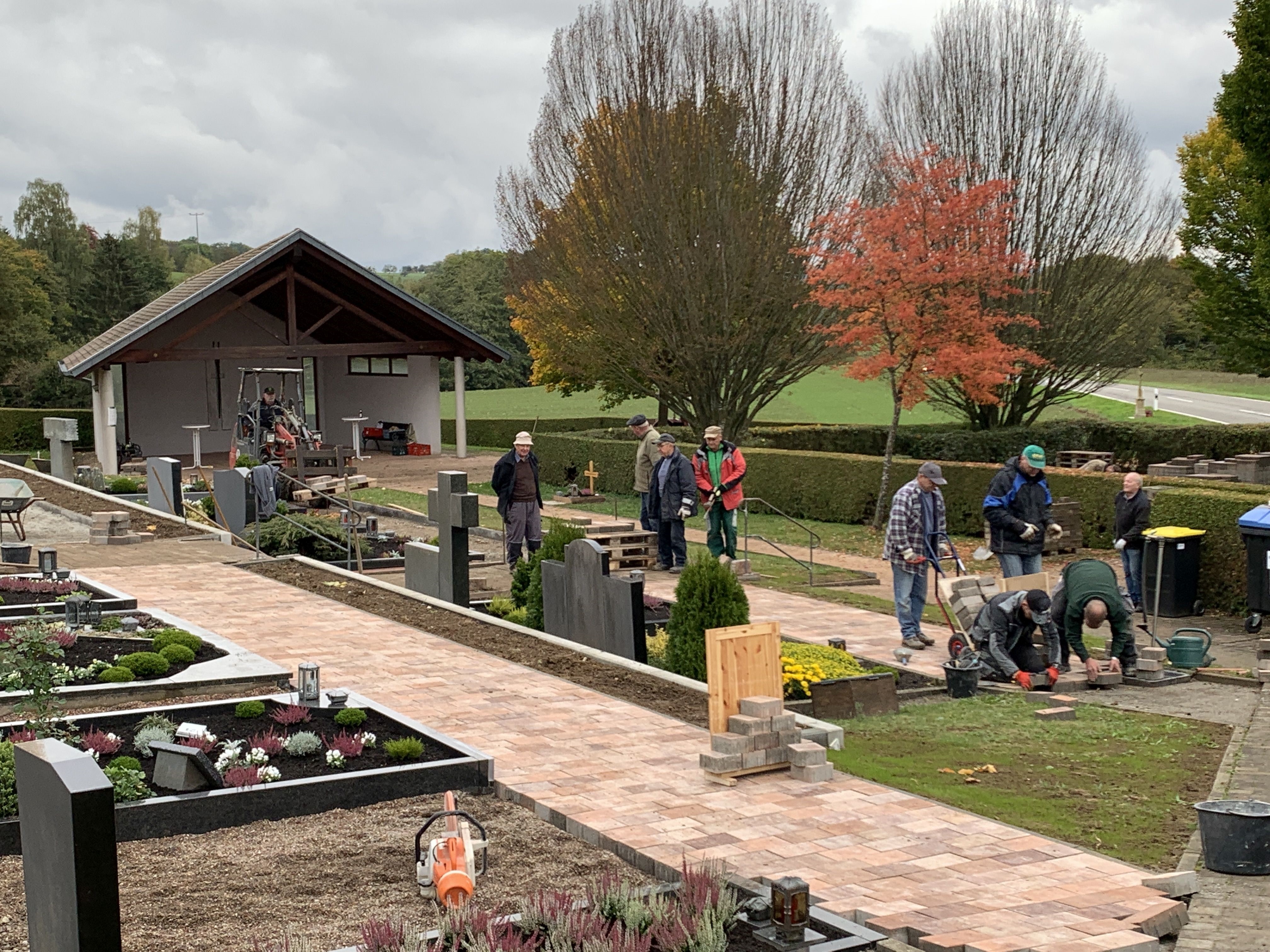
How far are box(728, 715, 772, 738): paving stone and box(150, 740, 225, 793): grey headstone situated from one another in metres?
3.02

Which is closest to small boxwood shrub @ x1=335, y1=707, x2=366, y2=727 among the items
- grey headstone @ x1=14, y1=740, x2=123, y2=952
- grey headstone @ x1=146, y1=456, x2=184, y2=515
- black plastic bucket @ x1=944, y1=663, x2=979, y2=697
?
grey headstone @ x1=14, y1=740, x2=123, y2=952

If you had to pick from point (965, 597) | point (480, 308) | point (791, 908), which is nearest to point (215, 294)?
point (965, 597)

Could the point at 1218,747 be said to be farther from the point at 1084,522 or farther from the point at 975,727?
the point at 1084,522

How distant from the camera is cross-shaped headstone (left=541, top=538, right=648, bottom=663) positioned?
12.1m

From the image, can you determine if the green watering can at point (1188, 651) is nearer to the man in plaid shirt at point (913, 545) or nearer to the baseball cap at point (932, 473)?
the man in plaid shirt at point (913, 545)

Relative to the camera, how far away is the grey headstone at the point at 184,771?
7449mm

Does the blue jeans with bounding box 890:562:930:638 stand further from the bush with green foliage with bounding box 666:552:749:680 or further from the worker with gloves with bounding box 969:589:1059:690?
the bush with green foliage with bounding box 666:552:749:680

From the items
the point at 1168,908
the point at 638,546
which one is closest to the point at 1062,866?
the point at 1168,908

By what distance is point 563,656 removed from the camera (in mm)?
12133

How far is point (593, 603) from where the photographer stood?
12.8 meters

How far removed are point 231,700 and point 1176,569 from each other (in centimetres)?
1113

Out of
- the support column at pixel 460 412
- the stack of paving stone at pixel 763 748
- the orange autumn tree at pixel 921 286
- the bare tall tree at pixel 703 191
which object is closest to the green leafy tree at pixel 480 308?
the support column at pixel 460 412

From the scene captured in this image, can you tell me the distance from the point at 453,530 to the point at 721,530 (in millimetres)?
4369

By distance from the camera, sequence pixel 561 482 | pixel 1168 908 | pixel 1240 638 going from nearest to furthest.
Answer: pixel 1168 908
pixel 1240 638
pixel 561 482
